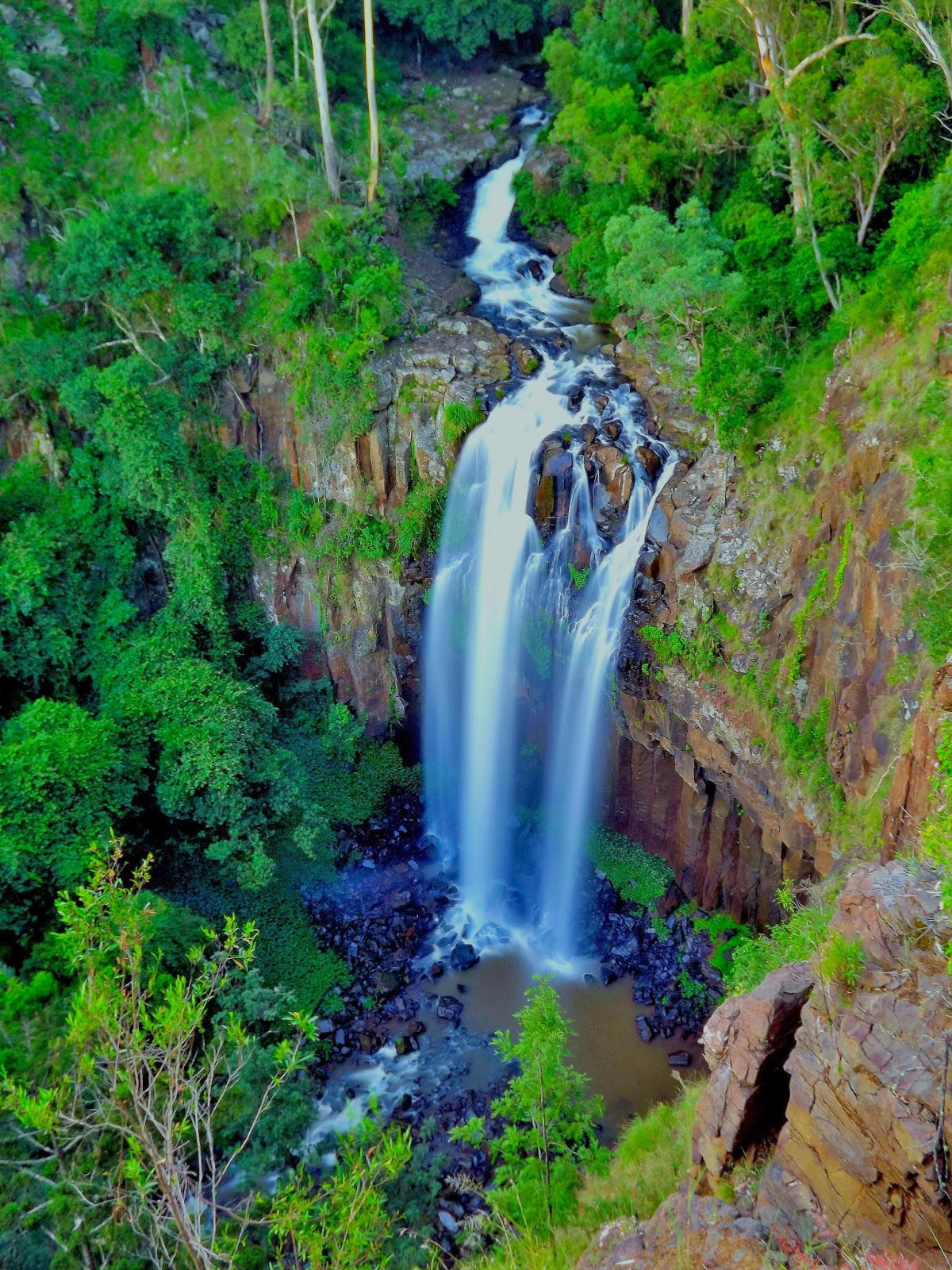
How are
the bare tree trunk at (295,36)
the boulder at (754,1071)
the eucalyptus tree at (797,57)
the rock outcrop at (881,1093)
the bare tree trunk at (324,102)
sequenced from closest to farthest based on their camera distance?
the rock outcrop at (881,1093)
the boulder at (754,1071)
the eucalyptus tree at (797,57)
the bare tree trunk at (324,102)
the bare tree trunk at (295,36)

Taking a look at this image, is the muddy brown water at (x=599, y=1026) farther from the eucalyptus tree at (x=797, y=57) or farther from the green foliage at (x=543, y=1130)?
the eucalyptus tree at (x=797, y=57)

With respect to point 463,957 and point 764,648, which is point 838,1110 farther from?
point 463,957

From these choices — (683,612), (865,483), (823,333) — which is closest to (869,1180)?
(865,483)

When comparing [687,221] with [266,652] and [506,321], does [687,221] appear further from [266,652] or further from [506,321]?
[266,652]

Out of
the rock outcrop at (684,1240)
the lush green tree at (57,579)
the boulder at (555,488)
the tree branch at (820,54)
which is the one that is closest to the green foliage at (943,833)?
the rock outcrop at (684,1240)

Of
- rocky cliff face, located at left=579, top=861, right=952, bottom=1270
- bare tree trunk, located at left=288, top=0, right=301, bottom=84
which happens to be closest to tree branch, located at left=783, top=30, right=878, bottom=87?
bare tree trunk, located at left=288, top=0, right=301, bottom=84

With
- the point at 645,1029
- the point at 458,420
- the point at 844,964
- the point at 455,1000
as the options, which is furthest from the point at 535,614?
the point at 844,964

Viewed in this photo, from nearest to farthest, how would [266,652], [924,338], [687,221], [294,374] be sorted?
[924,338], [687,221], [294,374], [266,652]
